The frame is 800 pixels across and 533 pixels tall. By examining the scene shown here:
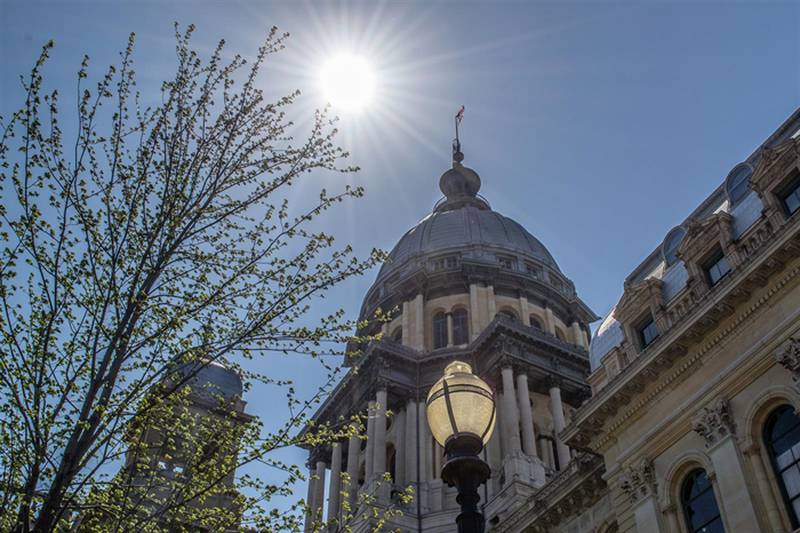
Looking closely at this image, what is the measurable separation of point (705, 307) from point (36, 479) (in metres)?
17.6

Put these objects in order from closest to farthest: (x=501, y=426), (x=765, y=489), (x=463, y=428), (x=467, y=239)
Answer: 1. (x=463, y=428)
2. (x=765, y=489)
3. (x=501, y=426)
4. (x=467, y=239)

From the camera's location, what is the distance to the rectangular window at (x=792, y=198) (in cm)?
2323

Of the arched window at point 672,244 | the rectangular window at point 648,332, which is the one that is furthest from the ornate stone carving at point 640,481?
the arched window at point 672,244

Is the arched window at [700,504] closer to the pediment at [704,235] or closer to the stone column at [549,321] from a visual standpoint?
the pediment at [704,235]

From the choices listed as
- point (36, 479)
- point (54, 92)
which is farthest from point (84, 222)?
point (36, 479)

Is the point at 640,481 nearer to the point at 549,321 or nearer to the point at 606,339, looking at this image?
the point at 606,339

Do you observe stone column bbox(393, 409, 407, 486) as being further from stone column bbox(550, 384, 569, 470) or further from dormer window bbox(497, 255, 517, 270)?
dormer window bbox(497, 255, 517, 270)

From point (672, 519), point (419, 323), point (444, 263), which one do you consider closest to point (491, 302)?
point (419, 323)

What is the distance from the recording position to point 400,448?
54531mm

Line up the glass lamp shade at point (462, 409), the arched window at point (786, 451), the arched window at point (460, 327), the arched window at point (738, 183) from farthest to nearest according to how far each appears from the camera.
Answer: the arched window at point (460, 327) < the arched window at point (738, 183) < the arched window at point (786, 451) < the glass lamp shade at point (462, 409)

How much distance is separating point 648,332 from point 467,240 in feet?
139

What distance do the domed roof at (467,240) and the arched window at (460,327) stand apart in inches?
198

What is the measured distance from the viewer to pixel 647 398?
992 inches

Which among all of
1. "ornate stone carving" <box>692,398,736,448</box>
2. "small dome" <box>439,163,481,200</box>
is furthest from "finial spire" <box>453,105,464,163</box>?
"ornate stone carving" <box>692,398,736,448</box>
